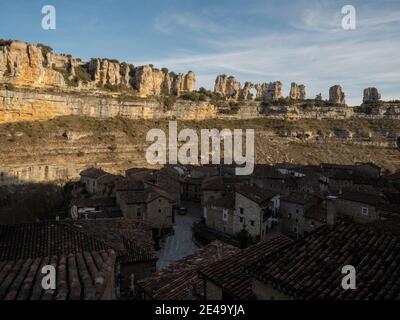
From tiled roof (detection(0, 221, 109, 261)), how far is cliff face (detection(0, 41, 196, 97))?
59.1 meters

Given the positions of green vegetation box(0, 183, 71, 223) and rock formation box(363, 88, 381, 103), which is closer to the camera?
green vegetation box(0, 183, 71, 223)

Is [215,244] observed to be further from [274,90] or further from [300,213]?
[274,90]

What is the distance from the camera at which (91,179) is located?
45.8 meters

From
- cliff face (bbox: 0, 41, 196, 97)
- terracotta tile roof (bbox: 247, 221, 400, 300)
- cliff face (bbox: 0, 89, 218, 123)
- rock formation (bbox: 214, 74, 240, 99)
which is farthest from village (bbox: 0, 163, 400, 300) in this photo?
rock formation (bbox: 214, 74, 240, 99)

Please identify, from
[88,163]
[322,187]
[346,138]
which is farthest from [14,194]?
[346,138]

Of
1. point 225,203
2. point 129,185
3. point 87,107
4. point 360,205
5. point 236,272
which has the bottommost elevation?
point 225,203

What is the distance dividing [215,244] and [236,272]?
748cm

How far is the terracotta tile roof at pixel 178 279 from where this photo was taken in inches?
476

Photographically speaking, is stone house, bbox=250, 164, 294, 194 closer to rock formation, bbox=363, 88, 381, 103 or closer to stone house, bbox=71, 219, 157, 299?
stone house, bbox=71, 219, 157, 299

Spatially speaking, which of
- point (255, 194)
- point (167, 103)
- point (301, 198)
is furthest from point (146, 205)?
point (167, 103)

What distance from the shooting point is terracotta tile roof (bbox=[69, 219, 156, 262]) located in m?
17.3

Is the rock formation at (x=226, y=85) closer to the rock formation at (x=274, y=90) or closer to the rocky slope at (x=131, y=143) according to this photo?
the rock formation at (x=274, y=90)

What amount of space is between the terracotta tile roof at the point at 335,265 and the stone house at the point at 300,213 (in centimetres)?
2421
